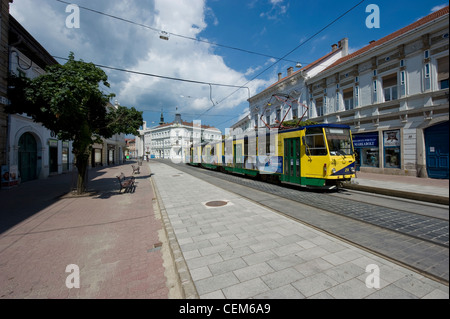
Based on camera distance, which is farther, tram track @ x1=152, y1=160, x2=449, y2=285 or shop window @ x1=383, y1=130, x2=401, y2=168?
shop window @ x1=383, y1=130, x2=401, y2=168

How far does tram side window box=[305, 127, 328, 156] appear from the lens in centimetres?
900

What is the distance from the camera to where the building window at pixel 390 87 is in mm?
13914

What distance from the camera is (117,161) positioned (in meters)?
44.3

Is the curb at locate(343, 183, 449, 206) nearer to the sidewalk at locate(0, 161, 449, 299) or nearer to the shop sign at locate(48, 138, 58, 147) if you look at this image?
the sidewalk at locate(0, 161, 449, 299)

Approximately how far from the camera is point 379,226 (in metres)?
5.20

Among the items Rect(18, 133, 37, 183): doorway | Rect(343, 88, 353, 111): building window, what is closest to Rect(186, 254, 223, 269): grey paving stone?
Rect(18, 133, 37, 183): doorway

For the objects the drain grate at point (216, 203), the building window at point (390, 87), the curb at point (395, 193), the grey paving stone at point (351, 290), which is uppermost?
the building window at point (390, 87)

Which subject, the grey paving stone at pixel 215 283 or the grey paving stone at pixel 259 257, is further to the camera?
the grey paving stone at pixel 259 257

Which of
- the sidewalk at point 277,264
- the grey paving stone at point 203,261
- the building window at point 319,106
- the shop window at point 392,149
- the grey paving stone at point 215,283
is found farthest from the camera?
the building window at point 319,106

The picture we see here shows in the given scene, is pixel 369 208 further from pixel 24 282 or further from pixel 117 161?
pixel 117 161

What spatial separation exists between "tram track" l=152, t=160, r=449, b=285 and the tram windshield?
214cm
